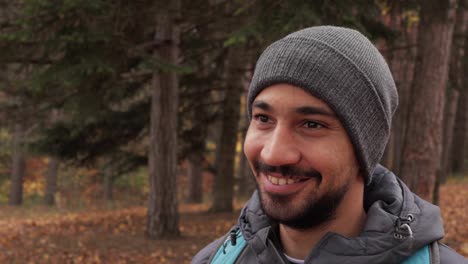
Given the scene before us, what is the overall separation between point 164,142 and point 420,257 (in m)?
8.05

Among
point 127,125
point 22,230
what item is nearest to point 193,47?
point 127,125

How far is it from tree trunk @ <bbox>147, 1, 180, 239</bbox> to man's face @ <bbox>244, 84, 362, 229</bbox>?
7677mm

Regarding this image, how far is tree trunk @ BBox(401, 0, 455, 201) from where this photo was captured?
7859mm

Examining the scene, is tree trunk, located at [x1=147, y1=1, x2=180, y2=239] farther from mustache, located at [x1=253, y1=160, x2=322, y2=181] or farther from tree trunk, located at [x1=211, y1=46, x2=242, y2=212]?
mustache, located at [x1=253, y1=160, x2=322, y2=181]

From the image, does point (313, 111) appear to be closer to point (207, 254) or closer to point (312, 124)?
point (312, 124)

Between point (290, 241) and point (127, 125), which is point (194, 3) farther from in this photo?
point (290, 241)

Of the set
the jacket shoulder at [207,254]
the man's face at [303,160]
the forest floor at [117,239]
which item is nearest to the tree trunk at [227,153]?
the forest floor at [117,239]

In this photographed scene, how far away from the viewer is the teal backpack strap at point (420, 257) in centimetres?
169

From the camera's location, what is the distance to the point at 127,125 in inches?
448

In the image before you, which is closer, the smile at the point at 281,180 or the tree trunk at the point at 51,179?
the smile at the point at 281,180

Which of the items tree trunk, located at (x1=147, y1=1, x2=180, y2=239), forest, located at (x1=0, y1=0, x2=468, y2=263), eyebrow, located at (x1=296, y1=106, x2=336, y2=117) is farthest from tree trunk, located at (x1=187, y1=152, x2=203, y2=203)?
eyebrow, located at (x1=296, y1=106, x2=336, y2=117)

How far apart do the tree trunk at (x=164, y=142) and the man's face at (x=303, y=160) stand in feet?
25.2

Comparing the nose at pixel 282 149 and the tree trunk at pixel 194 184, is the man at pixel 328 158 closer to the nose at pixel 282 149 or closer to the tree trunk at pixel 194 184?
the nose at pixel 282 149

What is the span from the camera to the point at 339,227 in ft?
6.28
